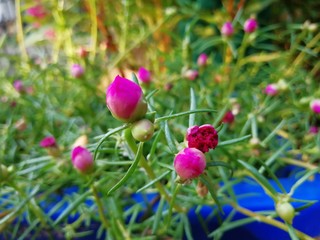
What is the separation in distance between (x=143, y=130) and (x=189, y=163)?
0.04m

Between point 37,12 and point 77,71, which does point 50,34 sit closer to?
point 37,12

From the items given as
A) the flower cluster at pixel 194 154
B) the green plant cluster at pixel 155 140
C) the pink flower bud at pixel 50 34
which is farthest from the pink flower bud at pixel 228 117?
the pink flower bud at pixel 50 34

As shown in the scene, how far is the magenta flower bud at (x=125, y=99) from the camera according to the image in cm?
24

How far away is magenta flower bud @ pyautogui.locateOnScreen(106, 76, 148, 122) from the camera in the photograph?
244mm

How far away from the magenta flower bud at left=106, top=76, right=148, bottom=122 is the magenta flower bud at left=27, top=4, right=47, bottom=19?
0.80 metres

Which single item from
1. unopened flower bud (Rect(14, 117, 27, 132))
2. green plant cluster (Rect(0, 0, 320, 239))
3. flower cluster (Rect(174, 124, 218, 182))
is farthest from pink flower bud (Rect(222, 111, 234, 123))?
unopened flower bud (Rect(14, 117, 27, 132))

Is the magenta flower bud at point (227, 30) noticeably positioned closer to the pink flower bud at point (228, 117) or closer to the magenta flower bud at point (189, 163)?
the pink flower bud at point (228, 117)

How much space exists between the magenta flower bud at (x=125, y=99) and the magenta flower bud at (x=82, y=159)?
126 mm

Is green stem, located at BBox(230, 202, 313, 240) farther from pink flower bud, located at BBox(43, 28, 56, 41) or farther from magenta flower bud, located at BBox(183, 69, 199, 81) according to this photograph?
pink flower bud, located at BBox(43, 28, 56, 41)

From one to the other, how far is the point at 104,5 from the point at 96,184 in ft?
2.19

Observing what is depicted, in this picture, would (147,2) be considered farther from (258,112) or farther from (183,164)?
(183,164)

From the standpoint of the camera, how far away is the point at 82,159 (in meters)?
0.37

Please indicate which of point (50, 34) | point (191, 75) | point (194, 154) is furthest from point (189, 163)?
point (50, 34)

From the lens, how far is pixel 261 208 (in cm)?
46
